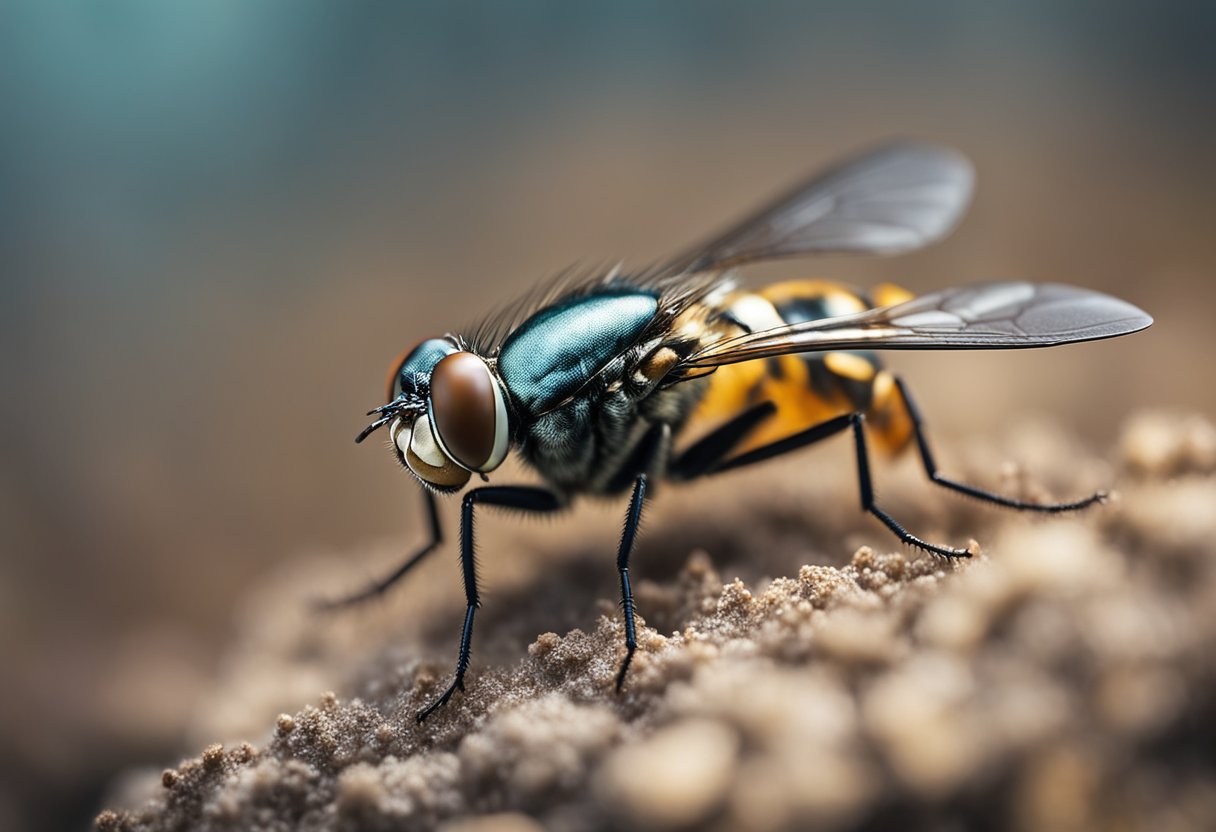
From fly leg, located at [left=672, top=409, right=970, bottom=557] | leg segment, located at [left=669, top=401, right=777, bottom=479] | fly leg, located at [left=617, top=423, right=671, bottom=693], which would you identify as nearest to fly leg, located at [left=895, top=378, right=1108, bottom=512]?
fly leg, located at [left=672, top=409, right=970, bottom=557]

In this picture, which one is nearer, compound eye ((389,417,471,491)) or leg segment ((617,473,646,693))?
leg segment ((617,473,646,693))

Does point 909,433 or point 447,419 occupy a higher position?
point 447,419

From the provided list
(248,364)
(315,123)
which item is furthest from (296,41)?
(248,364)

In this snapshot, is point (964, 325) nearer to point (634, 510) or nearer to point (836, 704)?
point (634, 510)

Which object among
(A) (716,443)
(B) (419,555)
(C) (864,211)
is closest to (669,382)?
(A) (716,443)

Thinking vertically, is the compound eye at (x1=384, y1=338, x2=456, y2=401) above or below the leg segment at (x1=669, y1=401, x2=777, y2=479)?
above

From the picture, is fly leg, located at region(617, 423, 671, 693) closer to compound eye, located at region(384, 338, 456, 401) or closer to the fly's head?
the fly's head

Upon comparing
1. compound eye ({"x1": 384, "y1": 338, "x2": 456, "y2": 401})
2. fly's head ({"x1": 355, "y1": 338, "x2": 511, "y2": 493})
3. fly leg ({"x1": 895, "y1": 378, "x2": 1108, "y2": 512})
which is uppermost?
compound eye ({"x1": 384, "y1": 338, "x2": 456, "y2": 401})
